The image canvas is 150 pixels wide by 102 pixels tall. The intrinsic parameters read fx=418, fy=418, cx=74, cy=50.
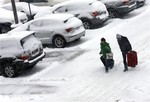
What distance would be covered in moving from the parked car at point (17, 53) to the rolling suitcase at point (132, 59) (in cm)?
399

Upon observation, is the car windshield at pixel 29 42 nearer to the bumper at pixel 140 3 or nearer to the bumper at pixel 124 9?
the bumper at pixel 124 9

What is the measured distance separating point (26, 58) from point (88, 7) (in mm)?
7484

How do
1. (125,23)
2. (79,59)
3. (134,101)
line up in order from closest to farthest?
(134,101), (79,59), (125,23)

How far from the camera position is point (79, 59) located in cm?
1761

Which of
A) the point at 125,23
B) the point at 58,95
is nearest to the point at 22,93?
the point at 58,95

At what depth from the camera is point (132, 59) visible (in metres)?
14.8

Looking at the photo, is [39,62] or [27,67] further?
[39,62]

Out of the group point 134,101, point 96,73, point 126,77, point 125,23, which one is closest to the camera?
point 134,101

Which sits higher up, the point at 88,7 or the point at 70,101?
the point at 88,7

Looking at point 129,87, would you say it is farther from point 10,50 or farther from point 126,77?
point 10,50

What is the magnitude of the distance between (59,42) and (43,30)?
102cm

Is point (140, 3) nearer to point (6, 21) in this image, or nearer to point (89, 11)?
point (89, 11)

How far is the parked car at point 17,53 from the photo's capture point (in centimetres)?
1644

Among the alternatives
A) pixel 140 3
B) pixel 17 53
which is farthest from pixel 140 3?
pixel 17 53
